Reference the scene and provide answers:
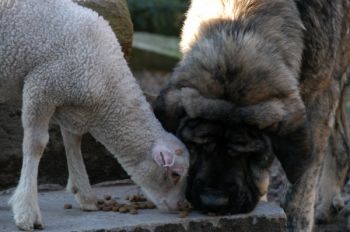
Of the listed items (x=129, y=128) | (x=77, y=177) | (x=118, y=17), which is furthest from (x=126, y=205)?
(x=118, y=17)

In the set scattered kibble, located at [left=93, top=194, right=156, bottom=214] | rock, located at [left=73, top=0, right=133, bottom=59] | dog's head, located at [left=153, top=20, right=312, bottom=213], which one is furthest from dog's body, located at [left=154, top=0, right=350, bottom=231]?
rock, located at [left=73, top=0, right=133, bottom=59]

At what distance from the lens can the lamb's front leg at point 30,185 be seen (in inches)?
206

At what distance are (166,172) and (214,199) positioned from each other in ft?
1.27

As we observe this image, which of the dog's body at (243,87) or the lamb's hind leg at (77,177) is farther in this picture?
the lamb's hind leg at (77,177)

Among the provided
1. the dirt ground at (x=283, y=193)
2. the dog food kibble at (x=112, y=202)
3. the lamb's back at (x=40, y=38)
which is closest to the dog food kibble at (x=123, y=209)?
the dog food kibble at (x=112, y=202)

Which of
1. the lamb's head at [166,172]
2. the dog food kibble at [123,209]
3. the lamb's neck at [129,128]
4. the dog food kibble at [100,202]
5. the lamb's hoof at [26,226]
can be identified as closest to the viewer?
the lamb's hoof at [26,226]

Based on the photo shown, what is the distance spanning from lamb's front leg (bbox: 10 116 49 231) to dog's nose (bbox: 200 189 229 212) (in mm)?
991

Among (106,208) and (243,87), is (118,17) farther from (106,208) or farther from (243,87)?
(243,87)

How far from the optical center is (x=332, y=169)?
25.8 feet

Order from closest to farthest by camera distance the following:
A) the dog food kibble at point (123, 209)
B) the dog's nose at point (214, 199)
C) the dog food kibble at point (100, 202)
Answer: the dog's nose at point (214, 199) → the dog food kibble at point (123, 209) → the dog food kibble at point (100, 202)

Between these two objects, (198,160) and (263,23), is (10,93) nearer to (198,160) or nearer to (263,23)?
(198,160)

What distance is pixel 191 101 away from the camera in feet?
17.7

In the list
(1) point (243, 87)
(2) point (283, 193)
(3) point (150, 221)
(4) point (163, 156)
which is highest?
(1) point (243, 87)

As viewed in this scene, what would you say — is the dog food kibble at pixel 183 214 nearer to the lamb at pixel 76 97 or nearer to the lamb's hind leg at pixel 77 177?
the lamb at pixel 76 97
